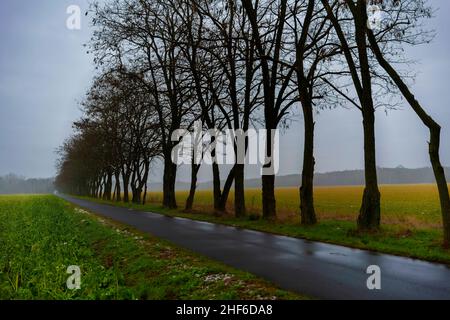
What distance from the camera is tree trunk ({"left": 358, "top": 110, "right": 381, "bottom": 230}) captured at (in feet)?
55.3

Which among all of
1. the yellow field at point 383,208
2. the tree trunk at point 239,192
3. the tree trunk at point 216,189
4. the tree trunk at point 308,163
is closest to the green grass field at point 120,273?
the tree trunk at point 308,163

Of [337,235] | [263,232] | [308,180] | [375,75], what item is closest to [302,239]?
[337,235]

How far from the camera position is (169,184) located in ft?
129

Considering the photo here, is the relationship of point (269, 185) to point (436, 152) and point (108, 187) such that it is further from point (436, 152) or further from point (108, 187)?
point (108, 187)

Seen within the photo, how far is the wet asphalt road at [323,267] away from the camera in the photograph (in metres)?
8.14

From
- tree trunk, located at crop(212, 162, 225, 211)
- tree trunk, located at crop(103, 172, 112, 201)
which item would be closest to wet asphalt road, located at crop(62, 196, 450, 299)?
tree trunk, located at crop(212, 162, 225, 211)

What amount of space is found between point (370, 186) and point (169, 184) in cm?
2447

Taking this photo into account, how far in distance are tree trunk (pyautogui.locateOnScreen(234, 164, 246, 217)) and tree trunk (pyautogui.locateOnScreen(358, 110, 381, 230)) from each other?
32.0 feet

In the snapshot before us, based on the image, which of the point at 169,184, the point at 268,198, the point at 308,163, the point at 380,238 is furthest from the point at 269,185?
→ the point at 169,184

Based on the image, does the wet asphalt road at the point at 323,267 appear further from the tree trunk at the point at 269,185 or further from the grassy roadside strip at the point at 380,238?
the tree trunk at the point at 269,185

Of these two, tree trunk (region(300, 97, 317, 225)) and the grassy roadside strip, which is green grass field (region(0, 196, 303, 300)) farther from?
tree trunk (region(300, 97, 317, 225))
